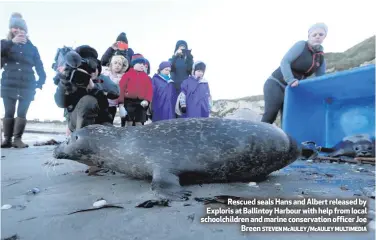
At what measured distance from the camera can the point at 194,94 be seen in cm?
588

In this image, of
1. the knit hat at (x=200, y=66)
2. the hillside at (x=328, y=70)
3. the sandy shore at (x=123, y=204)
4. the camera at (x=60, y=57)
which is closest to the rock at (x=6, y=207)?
the sandy shore at (x=123, y=204)

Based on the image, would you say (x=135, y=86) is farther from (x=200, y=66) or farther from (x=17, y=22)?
(x=17, y=22)

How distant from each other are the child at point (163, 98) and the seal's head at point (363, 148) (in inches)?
135

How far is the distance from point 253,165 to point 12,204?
183cm

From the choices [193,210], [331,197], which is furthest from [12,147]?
[331,197]

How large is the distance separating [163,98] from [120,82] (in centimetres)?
120

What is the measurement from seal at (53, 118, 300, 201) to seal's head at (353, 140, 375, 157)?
7.12 feet

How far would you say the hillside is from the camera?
14.4m

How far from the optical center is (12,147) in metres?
5.71

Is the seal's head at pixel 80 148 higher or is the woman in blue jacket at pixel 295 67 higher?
Result: the woman in blue jacket at pixel 295 67

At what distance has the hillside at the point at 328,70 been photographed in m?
14.4

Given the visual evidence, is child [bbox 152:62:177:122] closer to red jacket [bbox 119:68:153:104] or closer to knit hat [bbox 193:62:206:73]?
knit hat [bbox 193:62:206:73]

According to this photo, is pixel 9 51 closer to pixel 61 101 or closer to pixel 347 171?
pixel 61 101

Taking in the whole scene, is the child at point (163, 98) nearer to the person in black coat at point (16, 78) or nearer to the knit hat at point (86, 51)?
the knit hat at point (86, 51)
